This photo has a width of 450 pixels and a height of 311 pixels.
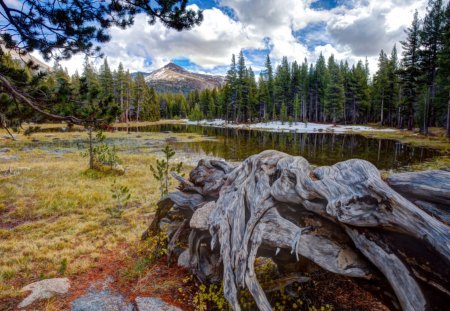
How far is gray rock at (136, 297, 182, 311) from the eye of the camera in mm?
4105

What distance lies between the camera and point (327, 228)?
11.7 feet

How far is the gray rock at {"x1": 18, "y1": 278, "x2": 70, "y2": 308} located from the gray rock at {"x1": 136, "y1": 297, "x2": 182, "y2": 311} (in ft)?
5.28

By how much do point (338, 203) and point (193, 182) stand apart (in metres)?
4.13

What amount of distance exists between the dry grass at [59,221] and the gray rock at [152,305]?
2.25 m

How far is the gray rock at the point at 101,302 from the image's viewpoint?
417 cm

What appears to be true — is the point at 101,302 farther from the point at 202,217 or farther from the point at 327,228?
the point at 327,228

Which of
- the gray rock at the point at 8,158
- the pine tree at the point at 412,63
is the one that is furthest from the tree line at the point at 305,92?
the gray rock at the point at 8,158

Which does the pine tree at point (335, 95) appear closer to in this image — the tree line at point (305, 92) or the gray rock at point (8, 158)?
the tree line at point (305, 92)

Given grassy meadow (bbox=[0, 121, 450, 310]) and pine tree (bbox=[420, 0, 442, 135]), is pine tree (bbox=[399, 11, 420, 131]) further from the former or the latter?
grassy meadow (bbox=[0, 121, 450, 310])

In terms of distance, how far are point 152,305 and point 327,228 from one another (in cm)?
308

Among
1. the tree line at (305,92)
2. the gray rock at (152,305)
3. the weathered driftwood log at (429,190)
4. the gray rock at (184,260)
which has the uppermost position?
the tree line at (305,92)

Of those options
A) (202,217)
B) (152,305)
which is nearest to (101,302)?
(152,305)

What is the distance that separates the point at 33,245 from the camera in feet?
22.5

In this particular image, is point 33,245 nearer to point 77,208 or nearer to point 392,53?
point 77,208
